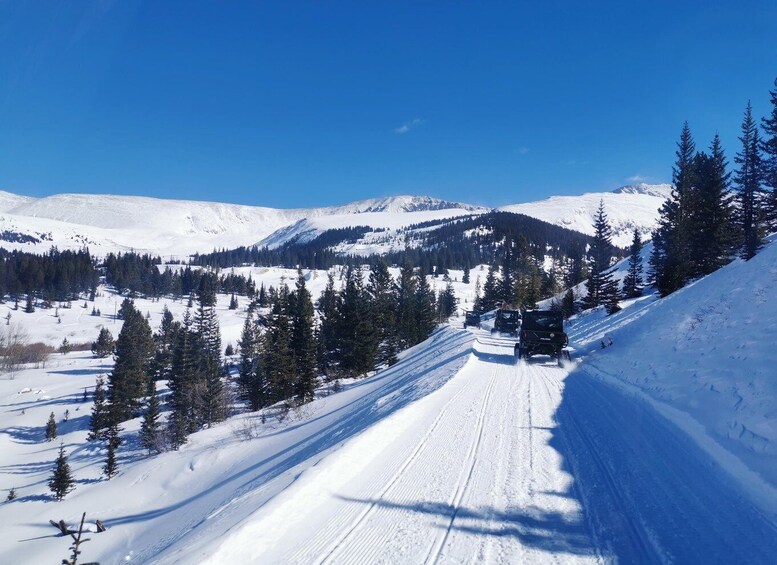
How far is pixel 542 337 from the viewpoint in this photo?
1895 cm

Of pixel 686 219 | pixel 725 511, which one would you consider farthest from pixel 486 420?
pixel 686 219

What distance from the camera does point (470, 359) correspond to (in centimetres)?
1775

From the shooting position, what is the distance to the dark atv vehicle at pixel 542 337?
18.9m

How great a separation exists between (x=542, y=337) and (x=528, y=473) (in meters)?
13.6

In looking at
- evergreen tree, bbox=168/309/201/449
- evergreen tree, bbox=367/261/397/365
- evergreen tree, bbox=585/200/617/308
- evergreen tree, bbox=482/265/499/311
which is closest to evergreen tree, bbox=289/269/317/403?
evergreen tree, bbox=367/261/397/365

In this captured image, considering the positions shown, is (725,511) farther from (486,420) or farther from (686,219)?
(686,219)

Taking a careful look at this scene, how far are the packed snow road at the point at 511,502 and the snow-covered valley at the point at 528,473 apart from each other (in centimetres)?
3

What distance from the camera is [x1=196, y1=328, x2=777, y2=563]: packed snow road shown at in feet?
14.3

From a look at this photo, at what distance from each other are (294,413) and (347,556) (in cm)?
1707

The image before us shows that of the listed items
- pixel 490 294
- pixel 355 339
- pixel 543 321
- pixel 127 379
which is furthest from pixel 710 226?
pixel 127 379

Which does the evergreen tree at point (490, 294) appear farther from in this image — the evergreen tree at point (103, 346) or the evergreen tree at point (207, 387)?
the evergreen tree at point (103, 346)

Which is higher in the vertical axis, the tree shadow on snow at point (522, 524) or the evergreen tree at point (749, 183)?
the evergreen tree at point (749, 183)

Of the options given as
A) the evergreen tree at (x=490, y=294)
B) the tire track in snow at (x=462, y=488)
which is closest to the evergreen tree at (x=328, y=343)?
the evergreen tree at (x=490, y=294)

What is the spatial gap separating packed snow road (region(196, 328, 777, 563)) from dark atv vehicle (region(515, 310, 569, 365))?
9.90 metres
